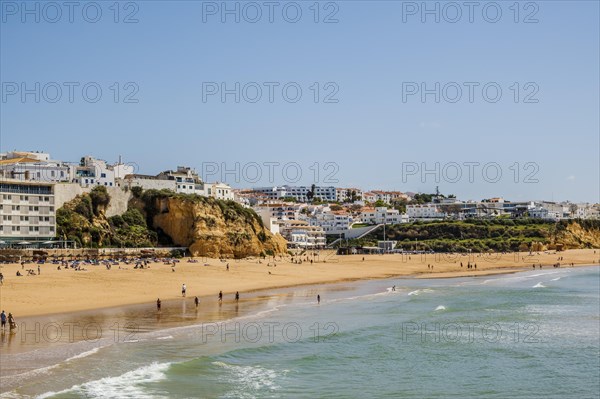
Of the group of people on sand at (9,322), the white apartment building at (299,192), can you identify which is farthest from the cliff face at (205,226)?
the white apartment building at (299,192)

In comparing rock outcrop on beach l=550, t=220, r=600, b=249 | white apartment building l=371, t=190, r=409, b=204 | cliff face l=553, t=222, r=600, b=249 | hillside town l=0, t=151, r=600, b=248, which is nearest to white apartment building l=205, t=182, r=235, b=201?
hillside town l=0, t=151, r=600, b=248

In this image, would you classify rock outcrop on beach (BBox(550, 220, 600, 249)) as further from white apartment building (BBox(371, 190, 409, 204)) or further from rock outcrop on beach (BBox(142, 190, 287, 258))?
white apartment building (BBox(371, 190, 409, 204))

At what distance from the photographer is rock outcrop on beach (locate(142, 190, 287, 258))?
54.0 metres

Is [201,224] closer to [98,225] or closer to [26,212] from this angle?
[98,225]

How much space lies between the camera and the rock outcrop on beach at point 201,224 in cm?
5403

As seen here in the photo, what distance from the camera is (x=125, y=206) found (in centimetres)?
5491

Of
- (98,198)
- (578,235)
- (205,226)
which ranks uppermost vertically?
(98,198)

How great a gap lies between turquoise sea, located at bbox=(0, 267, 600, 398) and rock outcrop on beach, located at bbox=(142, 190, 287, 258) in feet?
70.8

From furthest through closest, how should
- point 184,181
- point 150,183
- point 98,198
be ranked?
point 184,181, point 150,183, point 98,198

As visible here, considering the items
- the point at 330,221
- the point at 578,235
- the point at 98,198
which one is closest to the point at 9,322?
the point at 98,198

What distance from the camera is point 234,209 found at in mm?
58875

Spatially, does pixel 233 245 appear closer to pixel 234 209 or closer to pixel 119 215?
pixel 234 209

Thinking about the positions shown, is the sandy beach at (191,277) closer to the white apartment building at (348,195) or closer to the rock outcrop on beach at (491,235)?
the rock outcrop on beach at (491,235)

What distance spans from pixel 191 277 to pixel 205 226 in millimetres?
13157
